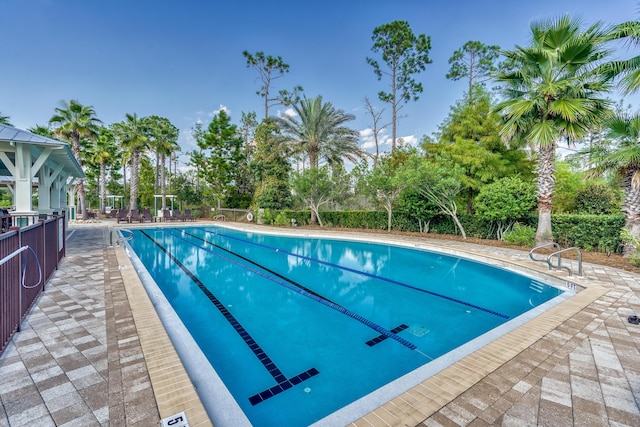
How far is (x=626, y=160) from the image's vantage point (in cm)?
706

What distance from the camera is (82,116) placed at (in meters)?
17.9

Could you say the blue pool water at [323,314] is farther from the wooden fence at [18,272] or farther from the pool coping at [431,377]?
the wooden fence at [18,272]

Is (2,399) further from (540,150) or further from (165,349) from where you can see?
(540,150)

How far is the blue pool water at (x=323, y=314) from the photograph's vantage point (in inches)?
118

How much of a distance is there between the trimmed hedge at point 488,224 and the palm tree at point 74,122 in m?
13.6

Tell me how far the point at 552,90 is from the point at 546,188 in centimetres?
294

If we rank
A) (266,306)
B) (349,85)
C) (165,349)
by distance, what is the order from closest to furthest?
1. (165,349)
2. (266,306)
3. (349,85)

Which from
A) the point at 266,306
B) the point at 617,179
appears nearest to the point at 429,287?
the point at 266,306

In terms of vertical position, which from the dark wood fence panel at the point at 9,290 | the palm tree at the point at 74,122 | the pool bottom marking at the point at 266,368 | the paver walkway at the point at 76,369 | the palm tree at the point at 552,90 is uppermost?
the palm tree at the point at 74,122

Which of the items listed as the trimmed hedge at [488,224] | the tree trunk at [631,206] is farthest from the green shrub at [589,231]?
the tree trunk at [631,206]

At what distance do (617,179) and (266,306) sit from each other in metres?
11.1

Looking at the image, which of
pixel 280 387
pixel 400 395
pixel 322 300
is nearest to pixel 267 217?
pixel 322 300

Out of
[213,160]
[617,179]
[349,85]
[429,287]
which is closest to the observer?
[429,287]

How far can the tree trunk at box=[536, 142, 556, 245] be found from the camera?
884 cm
